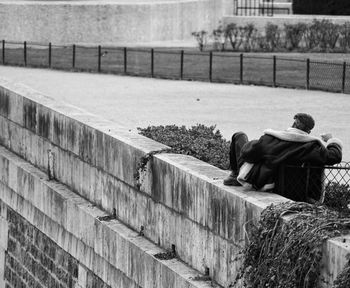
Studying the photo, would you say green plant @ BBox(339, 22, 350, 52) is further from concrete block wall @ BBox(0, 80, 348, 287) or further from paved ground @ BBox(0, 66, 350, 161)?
concrete block wall @ BBox(0, 80, 348, 287)

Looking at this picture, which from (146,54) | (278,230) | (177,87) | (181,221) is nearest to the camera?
(278,230)

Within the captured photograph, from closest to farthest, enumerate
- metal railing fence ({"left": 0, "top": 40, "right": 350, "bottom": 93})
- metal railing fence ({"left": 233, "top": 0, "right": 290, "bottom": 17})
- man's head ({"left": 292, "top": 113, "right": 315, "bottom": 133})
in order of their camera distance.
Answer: man's head ({"left": 292, "top": 113, "right": 315, "bottom": 133}), metal railing fence ({"left": 0, "top": 40, "right": 350, "bottom": 93}), metal railing fence ({"left": 233, "top": 0, "right": 290, "bottom": 17})

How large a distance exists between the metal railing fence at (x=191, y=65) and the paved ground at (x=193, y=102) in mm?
992

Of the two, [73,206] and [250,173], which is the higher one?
[250,173]

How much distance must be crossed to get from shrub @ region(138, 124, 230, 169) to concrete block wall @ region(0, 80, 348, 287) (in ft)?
1.14

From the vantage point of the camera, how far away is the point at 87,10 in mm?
45188

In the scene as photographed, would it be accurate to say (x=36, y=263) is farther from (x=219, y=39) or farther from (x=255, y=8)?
(x=255, y=8)

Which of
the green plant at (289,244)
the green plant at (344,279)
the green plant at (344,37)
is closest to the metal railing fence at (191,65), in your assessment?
the green plant at (344,37)

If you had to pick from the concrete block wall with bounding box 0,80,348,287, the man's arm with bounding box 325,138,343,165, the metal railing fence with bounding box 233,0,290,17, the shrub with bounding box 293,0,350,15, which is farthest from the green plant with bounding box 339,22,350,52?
the man's arm with bounding box 325,138,343,165

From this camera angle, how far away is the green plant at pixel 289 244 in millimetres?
10242

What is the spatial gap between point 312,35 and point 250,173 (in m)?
30.1

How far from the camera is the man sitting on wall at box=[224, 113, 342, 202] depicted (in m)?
12.1

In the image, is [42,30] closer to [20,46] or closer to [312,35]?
[20,46]

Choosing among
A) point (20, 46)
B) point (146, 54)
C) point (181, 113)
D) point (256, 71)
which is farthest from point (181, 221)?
point (20, 46)
